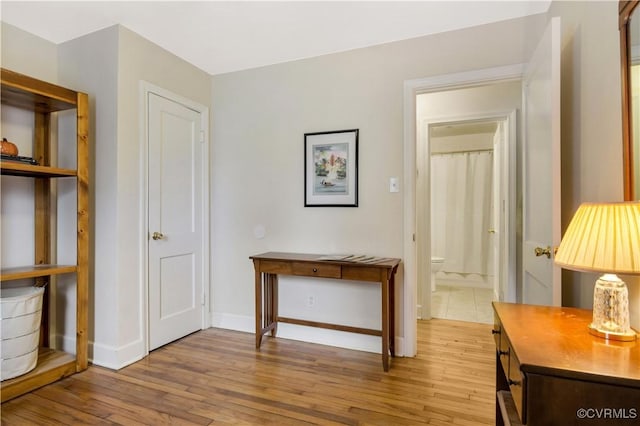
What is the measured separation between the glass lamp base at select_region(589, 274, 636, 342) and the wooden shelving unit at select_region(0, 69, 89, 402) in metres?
2.82

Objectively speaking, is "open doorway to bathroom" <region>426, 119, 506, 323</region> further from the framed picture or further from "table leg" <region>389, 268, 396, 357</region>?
the framed picture

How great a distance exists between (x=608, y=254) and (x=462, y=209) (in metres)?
4.28

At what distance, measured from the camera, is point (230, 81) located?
10.5 ft

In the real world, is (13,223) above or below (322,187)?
below

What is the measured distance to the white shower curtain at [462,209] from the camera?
4.95 m

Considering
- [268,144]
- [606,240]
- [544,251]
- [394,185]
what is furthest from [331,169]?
[606,240]

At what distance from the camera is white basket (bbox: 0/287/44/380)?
6.43 ft

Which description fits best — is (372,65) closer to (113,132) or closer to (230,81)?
(230,81)

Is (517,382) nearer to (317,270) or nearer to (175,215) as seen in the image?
(317,270)

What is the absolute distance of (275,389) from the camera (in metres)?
2.07

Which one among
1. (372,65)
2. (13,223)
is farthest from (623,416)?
(13,223)

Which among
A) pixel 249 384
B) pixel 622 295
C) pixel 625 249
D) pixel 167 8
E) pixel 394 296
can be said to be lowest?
pixel 249 384

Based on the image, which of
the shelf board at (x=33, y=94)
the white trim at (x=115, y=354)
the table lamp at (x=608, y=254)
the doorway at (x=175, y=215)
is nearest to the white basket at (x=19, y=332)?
the white trim at (x=115, y=354)

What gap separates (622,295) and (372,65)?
7.42 ft
